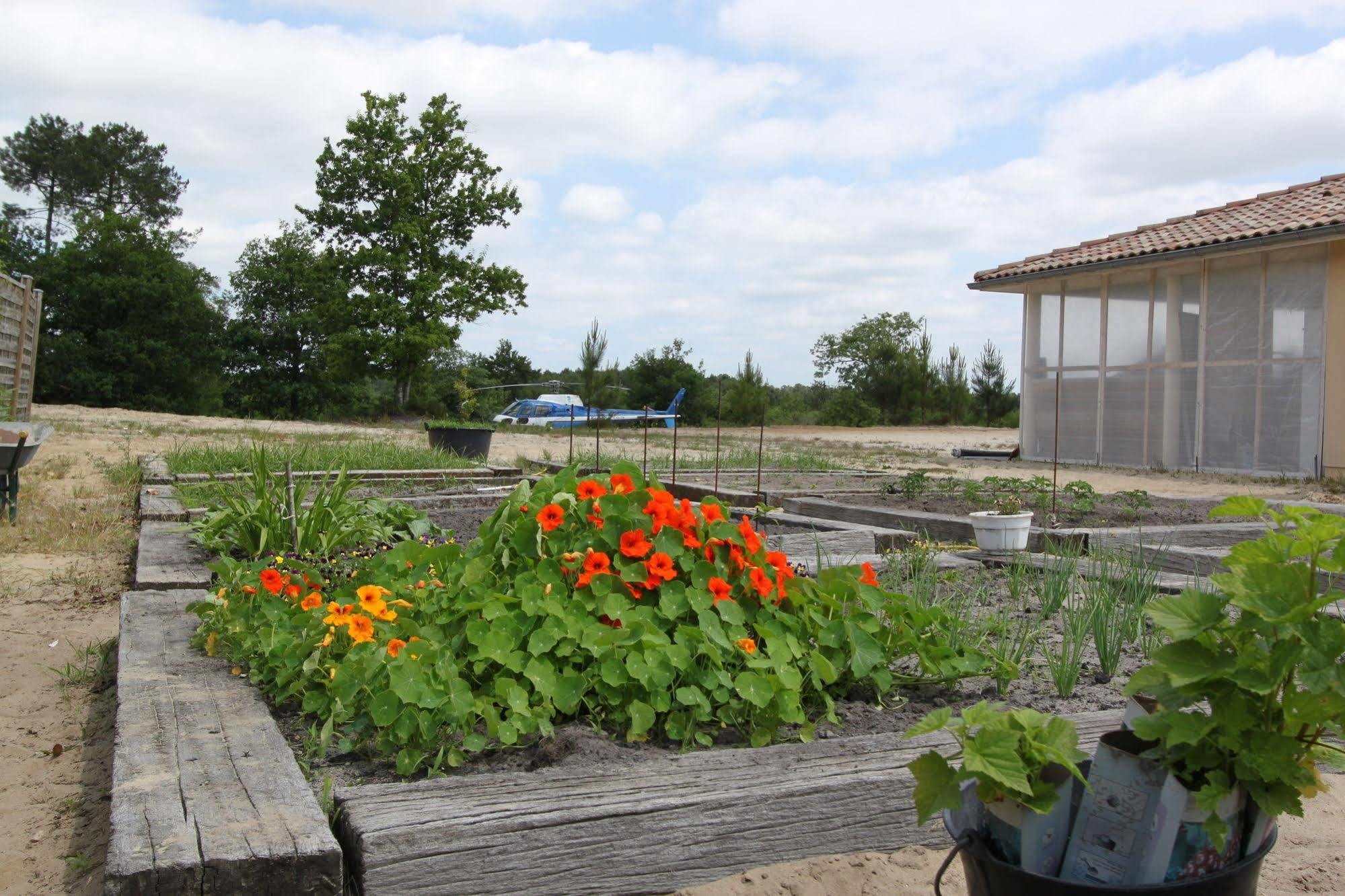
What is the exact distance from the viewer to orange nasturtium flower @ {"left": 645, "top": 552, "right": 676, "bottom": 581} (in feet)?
7.41

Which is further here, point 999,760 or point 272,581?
point 272,581

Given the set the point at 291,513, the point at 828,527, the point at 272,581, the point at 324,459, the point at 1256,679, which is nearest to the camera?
the point at 1256,679

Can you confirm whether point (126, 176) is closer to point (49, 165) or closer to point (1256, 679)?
point (49, 165)

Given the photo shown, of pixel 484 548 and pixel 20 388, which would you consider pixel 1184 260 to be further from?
pixel 20 388

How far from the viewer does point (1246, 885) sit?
52.2 inches

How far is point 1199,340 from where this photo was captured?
1321 cm

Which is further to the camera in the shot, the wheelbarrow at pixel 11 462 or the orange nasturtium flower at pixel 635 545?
the wheelbarrow at pixel 11 462

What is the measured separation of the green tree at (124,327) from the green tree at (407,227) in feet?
20.6

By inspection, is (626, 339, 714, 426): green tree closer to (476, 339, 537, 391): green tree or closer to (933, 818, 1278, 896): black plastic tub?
(476, 339, 537, 391): green tree

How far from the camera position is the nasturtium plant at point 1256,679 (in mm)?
1184

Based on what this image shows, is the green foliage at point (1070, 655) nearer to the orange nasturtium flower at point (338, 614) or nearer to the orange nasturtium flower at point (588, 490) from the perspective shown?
the orange nasturtium flower at point (588, 490)

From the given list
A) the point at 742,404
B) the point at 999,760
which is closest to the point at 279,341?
the point at 742,404

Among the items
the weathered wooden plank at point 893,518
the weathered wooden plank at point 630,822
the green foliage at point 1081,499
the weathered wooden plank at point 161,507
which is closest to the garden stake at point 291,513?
the weathered wooden plank at point 161,507

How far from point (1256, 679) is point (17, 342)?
15.6m
